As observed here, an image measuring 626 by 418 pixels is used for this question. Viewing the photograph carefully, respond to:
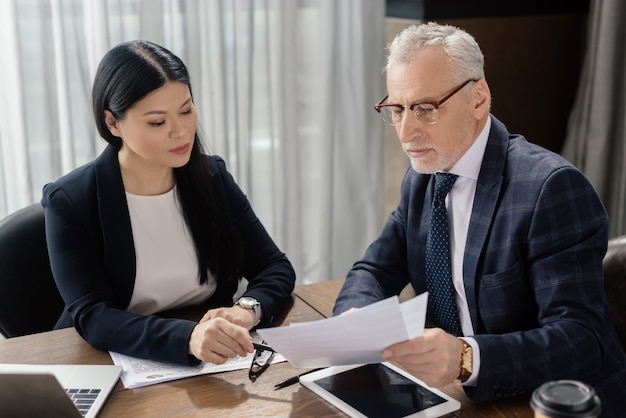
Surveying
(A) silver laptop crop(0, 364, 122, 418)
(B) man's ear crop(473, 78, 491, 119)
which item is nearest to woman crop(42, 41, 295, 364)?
(A) silver laptop crop(0, 364, 122, 418)

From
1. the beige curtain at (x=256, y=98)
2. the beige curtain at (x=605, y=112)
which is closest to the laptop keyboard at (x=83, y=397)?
the beige curtain at (x=256, y=98)

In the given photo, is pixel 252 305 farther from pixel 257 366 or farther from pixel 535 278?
pixel 535 278

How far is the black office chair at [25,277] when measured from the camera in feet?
6.47

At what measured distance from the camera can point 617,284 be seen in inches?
70.1

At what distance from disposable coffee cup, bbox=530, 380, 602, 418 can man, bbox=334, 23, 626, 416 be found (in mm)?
452

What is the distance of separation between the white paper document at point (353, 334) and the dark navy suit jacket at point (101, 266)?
0.37 m

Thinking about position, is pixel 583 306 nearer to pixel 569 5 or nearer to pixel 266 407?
pixel 266 407

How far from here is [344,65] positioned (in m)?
3.20

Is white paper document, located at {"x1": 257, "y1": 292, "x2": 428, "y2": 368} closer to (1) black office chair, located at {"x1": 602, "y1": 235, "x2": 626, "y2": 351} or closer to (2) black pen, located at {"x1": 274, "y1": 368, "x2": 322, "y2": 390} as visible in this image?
(2) black pen, located at {"x1": 274, "y1": 368, "x2": 322, "y2": 390}

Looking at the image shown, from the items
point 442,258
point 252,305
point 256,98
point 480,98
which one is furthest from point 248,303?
point 256,98

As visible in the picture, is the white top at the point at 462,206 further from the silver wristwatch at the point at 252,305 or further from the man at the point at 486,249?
the silver wristwatch at the point at 252,305

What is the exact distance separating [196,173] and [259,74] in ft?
3.68

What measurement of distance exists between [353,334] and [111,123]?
941 mm

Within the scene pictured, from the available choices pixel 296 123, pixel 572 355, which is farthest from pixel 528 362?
pixel 296 123
